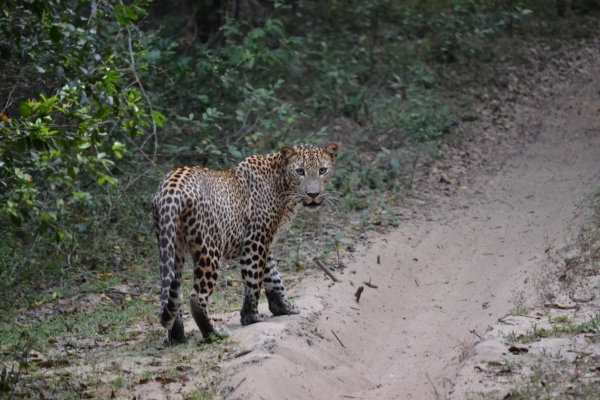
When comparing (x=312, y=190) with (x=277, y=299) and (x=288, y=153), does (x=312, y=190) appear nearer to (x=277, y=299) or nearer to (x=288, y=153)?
(x=288, y=153)

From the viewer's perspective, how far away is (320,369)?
24.5ft

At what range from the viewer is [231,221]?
8141mm

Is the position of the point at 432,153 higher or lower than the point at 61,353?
higher

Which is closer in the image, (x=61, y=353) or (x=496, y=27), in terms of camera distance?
(x=61, y=353)

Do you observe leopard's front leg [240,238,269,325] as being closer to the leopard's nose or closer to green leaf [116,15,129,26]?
the leopard's nose

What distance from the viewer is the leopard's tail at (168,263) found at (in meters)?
7.20

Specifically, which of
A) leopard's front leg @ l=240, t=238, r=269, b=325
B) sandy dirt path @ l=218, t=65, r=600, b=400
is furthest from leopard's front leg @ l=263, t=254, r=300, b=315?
leopard's front leg @ l=240, t=238, r=269, b=325

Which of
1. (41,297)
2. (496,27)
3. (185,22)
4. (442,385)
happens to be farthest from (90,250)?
(496,27)

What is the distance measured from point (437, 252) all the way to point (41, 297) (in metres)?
5.45

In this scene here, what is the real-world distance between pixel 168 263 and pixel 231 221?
108 cm

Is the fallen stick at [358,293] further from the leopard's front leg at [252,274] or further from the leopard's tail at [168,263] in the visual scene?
the leopard's tail at [168,263]

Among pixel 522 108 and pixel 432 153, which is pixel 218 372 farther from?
pixel 522 108

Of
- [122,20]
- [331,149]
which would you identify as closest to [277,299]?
[331,149]

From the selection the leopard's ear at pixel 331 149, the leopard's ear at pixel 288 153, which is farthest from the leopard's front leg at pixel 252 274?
the leopard's ear at pixel 331 149
